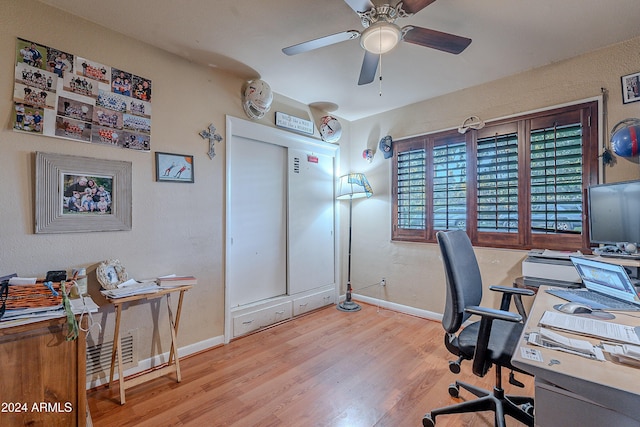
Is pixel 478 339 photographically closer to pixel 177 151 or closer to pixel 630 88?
pixel 630 88

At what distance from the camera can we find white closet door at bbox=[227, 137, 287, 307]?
2.86m

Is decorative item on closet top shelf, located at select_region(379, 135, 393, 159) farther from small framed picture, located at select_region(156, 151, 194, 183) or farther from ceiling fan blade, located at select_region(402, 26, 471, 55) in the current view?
small framed picture, located at select_region(156, 151, 194, 183)

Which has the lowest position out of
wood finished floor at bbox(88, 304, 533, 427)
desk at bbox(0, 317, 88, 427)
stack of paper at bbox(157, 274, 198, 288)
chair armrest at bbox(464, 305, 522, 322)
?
wood finished floor at bbox(88, 304, 533, 427)

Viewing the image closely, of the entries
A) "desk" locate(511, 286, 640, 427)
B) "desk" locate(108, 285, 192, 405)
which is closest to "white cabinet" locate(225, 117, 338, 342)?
"desk" locate(108, 285, 192, 405)

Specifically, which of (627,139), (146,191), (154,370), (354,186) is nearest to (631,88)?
(627,139)

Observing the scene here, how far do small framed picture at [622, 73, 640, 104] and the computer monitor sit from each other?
0.76 meters

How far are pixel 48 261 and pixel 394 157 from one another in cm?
345

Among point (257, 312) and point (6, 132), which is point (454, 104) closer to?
point (257, 312)

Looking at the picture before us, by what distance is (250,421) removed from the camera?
1.67 m

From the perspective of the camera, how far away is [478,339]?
136 cm

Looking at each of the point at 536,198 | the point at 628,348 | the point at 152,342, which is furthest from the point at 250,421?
the point at 536,198

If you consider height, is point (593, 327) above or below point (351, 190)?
below

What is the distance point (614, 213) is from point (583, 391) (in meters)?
1.89

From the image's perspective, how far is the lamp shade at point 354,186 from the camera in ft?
11.6
